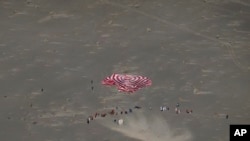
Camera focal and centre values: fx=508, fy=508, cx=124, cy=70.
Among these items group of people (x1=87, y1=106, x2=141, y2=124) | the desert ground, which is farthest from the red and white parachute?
group of people (x1=87, y1=106, x2=141, y2=124)

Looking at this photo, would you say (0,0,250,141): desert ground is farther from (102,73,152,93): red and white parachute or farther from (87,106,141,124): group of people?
(102,73,152,93): red and white parachute

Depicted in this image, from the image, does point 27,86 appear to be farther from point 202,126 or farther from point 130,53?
point 202,126

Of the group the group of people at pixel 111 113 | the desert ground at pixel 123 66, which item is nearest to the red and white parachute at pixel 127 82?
the desert ground at pixel 123 66

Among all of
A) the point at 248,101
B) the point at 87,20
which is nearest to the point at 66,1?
the point at 87,20

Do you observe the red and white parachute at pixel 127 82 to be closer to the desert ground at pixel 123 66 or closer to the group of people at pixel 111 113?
the desert ground at pixel 123 66

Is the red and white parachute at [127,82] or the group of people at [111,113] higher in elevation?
the red and white parachute at [127,82]
